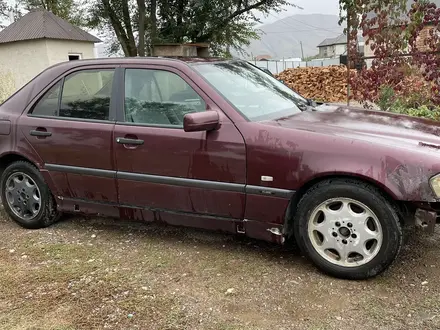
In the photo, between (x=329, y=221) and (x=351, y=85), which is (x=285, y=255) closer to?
(x=329, y=221)

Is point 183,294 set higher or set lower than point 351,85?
lower

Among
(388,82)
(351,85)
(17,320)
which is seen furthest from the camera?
(351,85)

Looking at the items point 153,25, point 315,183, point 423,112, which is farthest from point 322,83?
point 315,183

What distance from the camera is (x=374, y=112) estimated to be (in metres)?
4.00

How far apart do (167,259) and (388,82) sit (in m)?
5.29

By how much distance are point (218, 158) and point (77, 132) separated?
1.40m

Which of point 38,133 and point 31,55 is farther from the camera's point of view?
point 31,55

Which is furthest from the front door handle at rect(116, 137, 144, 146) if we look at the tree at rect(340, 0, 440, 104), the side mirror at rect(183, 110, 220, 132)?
the tree at rect(340, 0, 440, 104)

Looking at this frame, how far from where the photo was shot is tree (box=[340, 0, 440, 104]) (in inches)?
260

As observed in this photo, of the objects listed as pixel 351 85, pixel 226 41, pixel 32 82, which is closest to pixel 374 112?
pixel 32 82

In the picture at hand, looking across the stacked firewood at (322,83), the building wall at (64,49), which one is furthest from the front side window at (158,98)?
the building wall at (64,49)

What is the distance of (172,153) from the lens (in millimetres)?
3492

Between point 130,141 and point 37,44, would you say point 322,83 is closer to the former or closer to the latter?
point 37,44

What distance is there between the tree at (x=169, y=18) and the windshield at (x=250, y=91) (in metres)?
9.79
